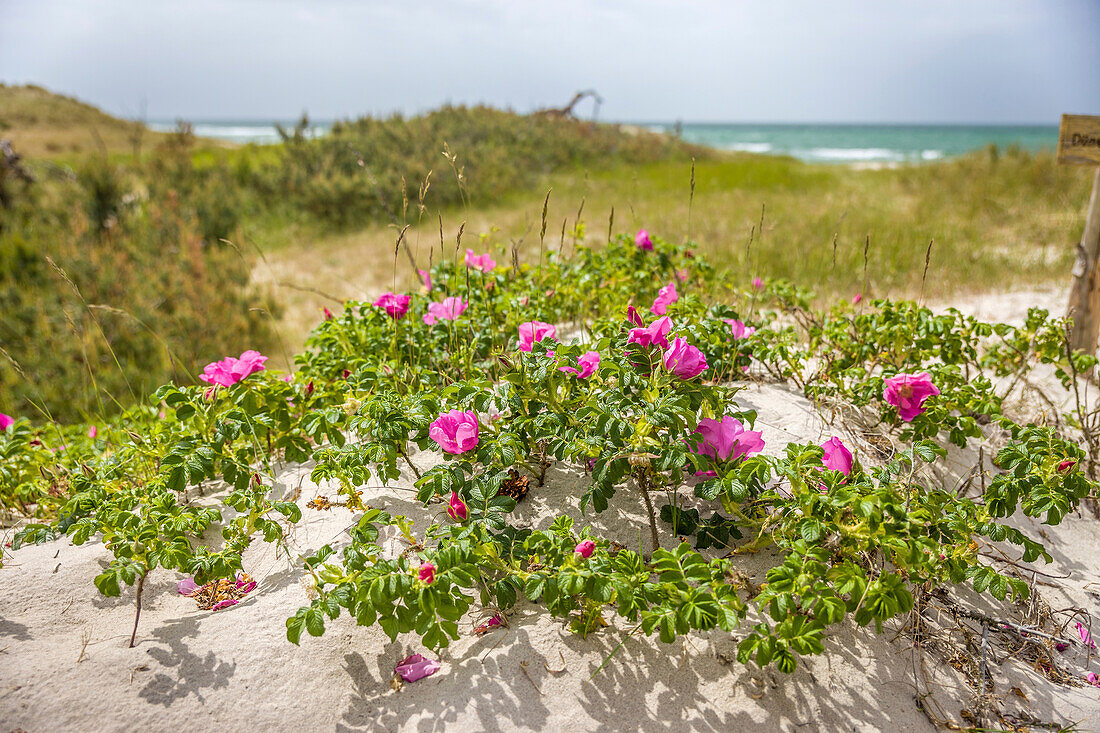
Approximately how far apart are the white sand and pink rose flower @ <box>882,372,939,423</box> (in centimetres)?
64

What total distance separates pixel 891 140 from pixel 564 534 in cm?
6463

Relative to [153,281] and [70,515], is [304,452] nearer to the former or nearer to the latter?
[70,515]

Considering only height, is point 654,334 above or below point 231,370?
above

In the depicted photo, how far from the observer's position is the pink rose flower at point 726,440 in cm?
164

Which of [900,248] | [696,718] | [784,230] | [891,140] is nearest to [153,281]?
[696,718]

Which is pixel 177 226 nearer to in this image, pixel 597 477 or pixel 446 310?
pixel 446 310

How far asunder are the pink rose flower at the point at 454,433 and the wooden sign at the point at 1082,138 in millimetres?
3634

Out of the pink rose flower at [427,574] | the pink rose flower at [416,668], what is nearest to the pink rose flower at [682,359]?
the pink rose flower at [427,574]

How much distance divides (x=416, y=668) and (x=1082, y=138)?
4.17 meters

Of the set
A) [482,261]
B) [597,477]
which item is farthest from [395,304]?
[597,477]

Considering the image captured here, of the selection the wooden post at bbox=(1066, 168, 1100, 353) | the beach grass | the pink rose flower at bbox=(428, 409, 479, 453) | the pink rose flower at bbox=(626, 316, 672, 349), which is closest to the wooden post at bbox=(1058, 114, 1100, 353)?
the wooden post at bbox=(1066, 168, 1100, 353)

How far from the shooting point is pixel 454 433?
1652 millimetres

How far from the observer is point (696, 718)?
55.0 inches

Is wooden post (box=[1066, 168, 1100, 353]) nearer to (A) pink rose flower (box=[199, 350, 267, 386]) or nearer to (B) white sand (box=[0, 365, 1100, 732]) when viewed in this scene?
(B) white sand (box=[0, 365, 1100, 732])
